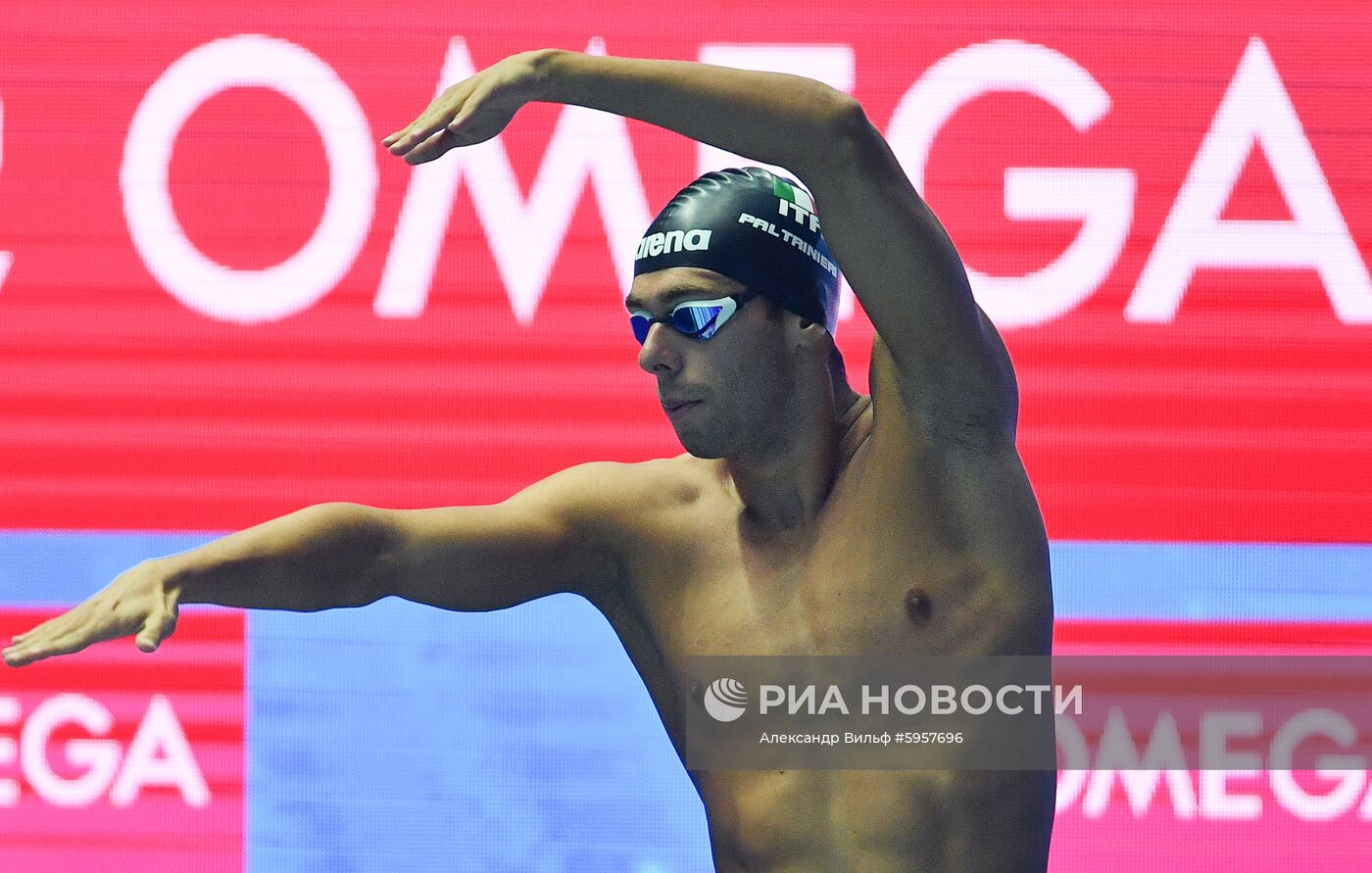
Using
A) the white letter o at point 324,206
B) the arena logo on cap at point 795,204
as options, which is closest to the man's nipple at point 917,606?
the arena logo on cap at point 795,204

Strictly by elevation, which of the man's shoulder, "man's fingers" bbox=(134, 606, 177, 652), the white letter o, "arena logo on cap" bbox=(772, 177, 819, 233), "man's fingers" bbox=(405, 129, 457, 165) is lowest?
"man's fingers" bbox=(134, 606, 177, 652)

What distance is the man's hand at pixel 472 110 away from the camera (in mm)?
1492

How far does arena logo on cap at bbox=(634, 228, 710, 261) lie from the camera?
183cm

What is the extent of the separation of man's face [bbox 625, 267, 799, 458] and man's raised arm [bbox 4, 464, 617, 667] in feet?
0.65

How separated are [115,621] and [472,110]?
1.91ft

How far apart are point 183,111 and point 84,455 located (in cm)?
65

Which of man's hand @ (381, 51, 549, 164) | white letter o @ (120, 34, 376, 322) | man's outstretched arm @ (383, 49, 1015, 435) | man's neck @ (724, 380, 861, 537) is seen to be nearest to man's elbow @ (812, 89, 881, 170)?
man's outstretched arm @ (383, 49, 1015, 435)

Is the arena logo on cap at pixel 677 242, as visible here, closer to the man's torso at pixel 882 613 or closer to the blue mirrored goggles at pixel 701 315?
the blue mirrored goggles at pixel 701 315

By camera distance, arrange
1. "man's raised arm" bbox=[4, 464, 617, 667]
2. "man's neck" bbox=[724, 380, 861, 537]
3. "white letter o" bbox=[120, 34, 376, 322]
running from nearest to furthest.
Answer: "man's raised arm" bbox=[4, 464, 617, 667]
"man's neck" bbox=[724, 380, 861, 537]
"white letter o" bbox=[120, 34, 376, 322]

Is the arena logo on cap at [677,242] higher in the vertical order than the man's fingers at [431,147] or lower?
higher

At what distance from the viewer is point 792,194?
1.92 meters

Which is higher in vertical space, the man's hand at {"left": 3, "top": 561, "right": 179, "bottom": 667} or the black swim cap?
the black swim cap

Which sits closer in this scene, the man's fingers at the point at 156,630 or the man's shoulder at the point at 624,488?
the man's fingers at the point at 156,630

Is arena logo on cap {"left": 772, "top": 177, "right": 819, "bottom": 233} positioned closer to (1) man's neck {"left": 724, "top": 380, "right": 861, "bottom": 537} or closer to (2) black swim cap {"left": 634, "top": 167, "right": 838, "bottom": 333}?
(2) black swim cap {"left": 634, "top": 167, "right": 838, "bottom": 333}
